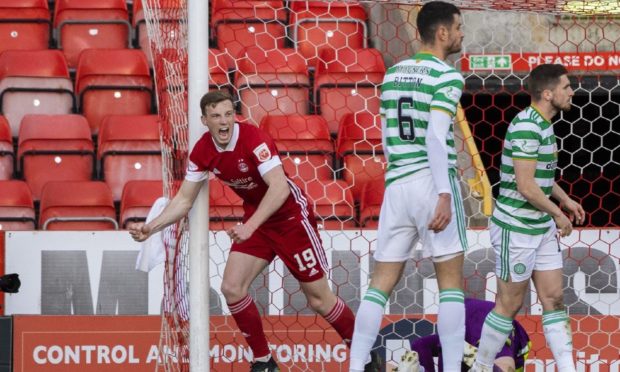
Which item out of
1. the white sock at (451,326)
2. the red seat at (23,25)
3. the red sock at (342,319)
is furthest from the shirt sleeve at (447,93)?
the red seat at (23,25)

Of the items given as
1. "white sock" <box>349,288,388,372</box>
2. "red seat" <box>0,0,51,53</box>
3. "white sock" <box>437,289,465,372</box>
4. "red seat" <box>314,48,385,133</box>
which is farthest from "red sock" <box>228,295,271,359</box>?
"red seat" <box>0,0,51,53</box>

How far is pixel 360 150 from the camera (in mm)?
8820

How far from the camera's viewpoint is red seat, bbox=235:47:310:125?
30.1ft

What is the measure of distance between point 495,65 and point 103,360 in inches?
136

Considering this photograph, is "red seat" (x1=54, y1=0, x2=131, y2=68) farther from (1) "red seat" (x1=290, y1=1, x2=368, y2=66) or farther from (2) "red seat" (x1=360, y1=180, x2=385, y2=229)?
(2) "red seat" (x1=360, y1=180, x2=385, y2=229)

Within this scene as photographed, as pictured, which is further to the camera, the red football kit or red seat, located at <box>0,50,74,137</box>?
red seat, located at <box>0,50,74,137</box>

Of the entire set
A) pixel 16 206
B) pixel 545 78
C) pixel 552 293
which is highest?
pixel 545 78

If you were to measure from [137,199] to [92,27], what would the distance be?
208 centimetres

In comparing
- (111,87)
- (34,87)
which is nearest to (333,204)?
(111,87)

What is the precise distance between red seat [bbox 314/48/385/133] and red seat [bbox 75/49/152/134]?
1.16 meters

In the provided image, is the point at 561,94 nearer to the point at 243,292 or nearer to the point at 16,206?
the point at 243,292

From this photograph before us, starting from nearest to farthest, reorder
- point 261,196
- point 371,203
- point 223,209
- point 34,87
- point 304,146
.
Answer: point 261,196
point 223,209
point 371,203
point 304,146
point 34,87

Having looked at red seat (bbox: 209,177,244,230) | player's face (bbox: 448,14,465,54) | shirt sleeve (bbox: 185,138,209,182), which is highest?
player's face (bbox: 448,14,465,54)

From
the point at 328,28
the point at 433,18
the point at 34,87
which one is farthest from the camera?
the point at 328,28
